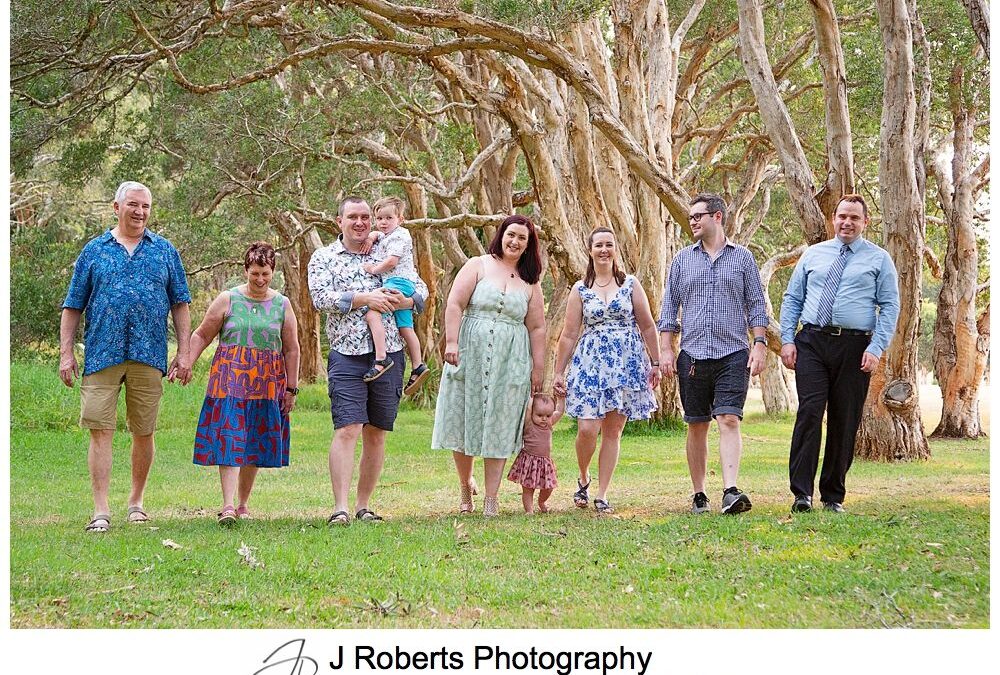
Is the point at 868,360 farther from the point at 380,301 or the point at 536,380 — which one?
the point at 380,301

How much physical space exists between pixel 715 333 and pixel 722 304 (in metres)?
0.20

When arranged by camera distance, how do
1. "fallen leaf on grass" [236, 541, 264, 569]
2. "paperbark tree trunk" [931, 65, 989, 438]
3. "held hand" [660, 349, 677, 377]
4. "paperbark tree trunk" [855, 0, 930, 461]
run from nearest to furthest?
"fallen leaf on grass" [236, 541, 264, 569], "held hand" [660, 349, 677, 377], "paperbark tree trunk" [855, 0, 930, 461], "paperbark tree trunk" [931, 65, 989, 438]

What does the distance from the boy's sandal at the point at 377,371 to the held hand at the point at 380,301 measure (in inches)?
12.4

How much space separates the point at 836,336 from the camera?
720 cm

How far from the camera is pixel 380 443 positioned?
732 centimetres

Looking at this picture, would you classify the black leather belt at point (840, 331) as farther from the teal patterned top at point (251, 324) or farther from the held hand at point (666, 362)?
the teal patterned top at point (251, 324)

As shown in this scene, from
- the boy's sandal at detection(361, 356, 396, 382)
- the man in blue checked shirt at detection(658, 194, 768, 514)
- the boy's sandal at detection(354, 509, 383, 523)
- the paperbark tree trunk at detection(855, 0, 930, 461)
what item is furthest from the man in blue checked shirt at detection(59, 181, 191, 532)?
the paperbark tree trunk at detection(855, 0, 930, 461)

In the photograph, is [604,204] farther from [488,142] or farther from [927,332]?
[927,332]

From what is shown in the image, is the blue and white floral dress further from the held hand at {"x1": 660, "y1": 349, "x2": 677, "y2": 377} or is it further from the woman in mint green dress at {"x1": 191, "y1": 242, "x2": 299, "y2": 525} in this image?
the woman in mint green dress at {"x1": 191, "y1": 242, "x2": 299, "y2": 525}

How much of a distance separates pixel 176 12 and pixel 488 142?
7242 millimetres

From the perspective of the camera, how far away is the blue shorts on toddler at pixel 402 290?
7.23 metres

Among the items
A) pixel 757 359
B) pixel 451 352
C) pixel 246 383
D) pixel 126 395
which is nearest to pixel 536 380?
pixel 451 352

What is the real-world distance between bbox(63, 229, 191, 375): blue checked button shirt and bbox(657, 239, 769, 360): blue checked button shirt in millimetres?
3439

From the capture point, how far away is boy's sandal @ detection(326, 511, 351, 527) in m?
6.93
